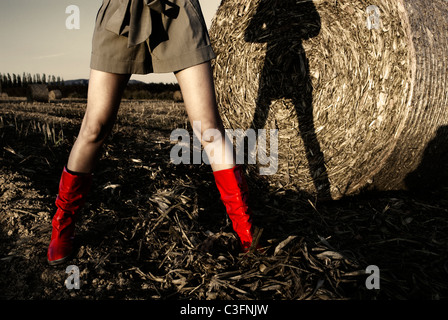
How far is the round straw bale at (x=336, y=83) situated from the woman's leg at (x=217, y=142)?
3.57 feet

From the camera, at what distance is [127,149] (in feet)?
11.6

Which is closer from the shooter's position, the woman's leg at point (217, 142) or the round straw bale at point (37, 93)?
the woman's leg at point (217, 142)

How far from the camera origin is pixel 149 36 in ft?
5.41

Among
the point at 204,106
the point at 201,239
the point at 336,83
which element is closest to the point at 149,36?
the point at 204,106

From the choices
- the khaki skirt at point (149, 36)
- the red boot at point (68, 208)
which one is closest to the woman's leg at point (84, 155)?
the red boot at point (68, 208)

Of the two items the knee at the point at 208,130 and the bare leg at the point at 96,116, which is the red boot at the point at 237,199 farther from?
the bare leg at the point at 96,116

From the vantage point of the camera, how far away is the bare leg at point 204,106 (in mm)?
1715

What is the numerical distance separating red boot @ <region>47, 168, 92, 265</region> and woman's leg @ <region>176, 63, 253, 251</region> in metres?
0.77

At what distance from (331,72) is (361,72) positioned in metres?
0.29

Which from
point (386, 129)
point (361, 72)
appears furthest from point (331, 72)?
point (386, 129)

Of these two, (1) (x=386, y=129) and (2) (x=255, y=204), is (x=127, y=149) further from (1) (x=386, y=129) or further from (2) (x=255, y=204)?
(1) (x=386, y=129)

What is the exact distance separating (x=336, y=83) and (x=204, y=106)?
1.43 m

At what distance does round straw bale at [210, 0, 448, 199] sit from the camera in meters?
2.21

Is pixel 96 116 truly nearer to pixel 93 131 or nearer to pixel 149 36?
pixel 93 131
